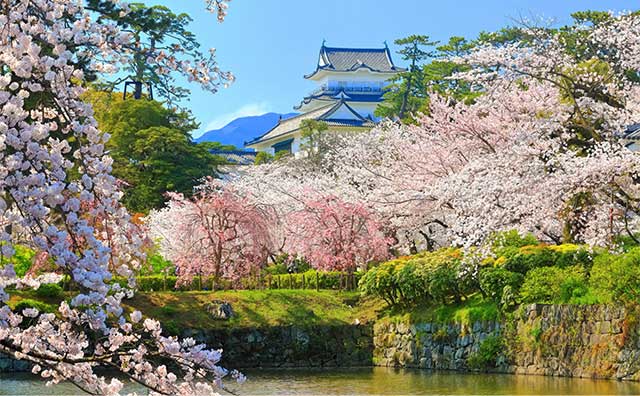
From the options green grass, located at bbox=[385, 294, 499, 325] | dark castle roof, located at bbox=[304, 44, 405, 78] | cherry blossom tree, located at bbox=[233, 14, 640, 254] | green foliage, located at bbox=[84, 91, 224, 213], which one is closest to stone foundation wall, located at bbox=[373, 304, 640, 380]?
green grass, located at bbox=[385, 294, 499, 325]

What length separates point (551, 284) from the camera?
13.9 m

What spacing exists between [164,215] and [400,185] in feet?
24.6

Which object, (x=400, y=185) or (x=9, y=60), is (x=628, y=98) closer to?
(x=400, y=185)

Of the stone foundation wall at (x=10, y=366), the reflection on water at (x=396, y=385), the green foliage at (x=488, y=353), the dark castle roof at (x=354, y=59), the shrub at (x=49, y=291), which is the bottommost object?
the reflection on water at (x=396, y=385)

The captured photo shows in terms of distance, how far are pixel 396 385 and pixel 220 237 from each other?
698 centimetres

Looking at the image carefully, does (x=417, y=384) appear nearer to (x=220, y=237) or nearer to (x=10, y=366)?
(x=10, y=366)

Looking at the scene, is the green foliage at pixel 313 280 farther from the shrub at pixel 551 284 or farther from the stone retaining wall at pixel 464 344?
the shrub at pixel 551 284

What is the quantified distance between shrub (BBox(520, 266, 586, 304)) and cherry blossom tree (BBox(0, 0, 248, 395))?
10.2 m

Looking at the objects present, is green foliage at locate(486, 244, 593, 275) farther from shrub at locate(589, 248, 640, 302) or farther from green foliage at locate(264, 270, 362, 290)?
green foliage at locate(264, 270, 362, 290)

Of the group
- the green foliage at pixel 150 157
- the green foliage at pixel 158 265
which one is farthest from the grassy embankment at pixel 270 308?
the green foliage at pixel 150 157

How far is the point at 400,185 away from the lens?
1908cm

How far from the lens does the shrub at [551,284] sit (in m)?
13.7

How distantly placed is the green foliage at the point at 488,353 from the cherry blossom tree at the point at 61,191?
1107 cm

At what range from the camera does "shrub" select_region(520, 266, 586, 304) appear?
13.7 metres
